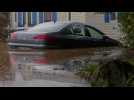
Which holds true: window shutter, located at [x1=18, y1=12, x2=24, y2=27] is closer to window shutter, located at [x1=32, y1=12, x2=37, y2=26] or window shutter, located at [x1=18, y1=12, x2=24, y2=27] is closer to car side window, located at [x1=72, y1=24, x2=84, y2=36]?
window shutter, located at [x1=32, y1=12, x2=37, y2=26]

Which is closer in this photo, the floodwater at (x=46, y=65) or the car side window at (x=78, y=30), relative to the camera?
the floodwater at (x=46, y=65)

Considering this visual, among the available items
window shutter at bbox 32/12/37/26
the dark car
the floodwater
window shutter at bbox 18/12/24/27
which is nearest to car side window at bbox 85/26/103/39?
the dark car

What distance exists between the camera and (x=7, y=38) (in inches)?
153

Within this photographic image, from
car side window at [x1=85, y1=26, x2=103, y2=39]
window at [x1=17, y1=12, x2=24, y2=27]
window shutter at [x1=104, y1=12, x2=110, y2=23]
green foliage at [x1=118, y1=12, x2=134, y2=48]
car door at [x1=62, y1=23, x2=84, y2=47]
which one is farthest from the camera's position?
green foliage at [x1=118, y1=12, x2=134, y2=48]

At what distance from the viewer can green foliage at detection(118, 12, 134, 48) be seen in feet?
14.1

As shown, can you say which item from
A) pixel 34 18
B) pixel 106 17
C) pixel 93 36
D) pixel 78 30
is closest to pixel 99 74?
pixel 93 36

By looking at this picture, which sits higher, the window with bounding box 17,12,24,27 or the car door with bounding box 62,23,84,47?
the window with bounding box 17,12,24,27

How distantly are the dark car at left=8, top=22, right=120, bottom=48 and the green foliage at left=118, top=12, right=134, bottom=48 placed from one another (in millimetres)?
266

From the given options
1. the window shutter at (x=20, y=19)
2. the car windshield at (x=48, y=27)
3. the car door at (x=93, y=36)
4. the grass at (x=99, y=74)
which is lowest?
the grass at (x=99, y=74)

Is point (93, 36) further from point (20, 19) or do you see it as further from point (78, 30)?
point (20, 19)

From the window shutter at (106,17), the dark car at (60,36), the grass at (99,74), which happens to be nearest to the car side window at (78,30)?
the dark car at (60,36)

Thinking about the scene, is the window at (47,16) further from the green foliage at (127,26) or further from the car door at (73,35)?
the green foliage at (127,26)

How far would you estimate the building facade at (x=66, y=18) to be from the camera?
3.61 metres

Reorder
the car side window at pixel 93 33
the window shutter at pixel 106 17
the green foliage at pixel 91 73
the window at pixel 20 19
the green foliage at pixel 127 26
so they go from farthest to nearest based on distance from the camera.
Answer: the green foliage at pixel 127 26
the green foliage at pixel 91 73
the car side window at pixel 93 33
the window shutter at pixel 106 17
the window at pixel 20 19
